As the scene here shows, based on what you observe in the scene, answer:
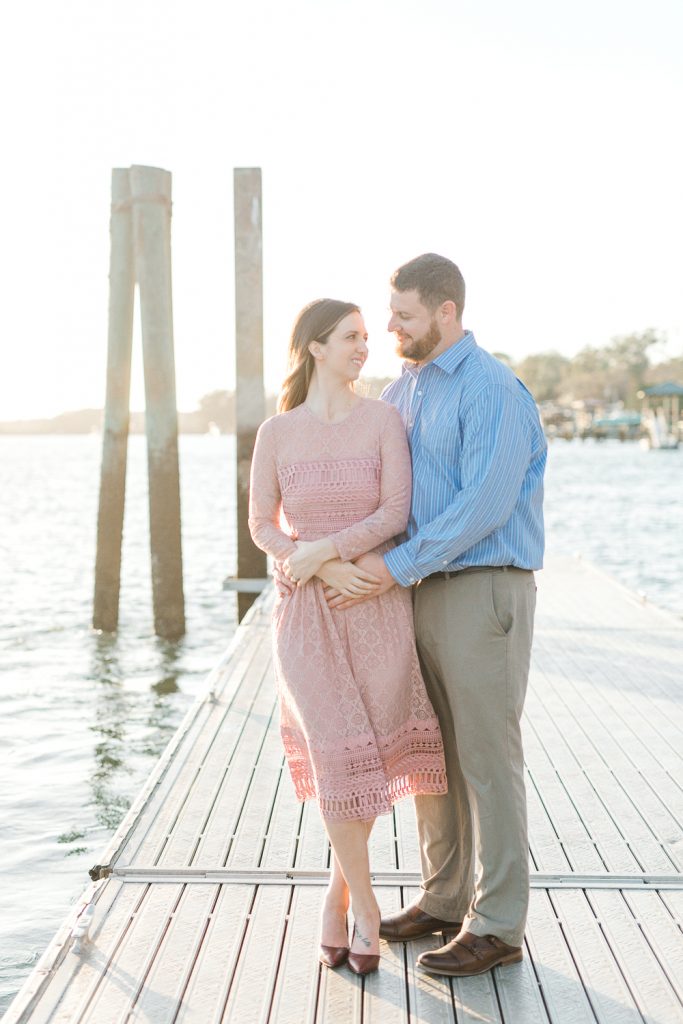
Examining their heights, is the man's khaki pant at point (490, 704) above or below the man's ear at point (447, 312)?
below

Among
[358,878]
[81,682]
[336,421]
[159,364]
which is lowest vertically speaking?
[81,682]

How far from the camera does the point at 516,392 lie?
3.10m

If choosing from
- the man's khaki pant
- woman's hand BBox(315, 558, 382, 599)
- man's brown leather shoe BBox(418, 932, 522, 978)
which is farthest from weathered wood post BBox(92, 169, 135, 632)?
man's brown leather shoe BBox(418, 932, 522, 978)

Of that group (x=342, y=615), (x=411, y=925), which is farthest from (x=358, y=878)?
(x=342, y=615)

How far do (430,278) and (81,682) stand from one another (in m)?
7.63

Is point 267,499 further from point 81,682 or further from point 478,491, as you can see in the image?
point 81,682

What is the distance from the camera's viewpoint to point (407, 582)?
3037 mm

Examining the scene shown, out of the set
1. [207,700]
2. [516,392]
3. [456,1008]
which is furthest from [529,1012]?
[207,700]

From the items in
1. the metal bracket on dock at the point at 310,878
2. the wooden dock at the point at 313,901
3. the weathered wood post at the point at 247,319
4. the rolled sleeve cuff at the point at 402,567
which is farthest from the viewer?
the weathered wood post at the point at 247,319

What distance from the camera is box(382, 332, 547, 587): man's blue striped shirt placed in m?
2.99

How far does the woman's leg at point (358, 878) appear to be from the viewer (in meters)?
3.09

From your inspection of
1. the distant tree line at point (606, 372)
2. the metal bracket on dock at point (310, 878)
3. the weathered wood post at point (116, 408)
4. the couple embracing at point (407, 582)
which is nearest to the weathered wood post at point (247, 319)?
the weathered wood post at point (116, 408)

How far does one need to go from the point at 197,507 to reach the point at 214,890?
36.5 meters

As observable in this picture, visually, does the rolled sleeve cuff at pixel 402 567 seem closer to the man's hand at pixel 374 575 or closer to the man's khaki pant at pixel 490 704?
the man's hand at pixel 374 575
